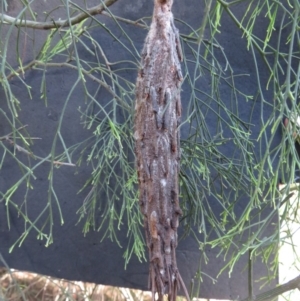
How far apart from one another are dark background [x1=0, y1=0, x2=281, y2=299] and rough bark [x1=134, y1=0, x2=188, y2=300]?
3.36ft

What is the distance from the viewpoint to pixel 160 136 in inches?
30.3

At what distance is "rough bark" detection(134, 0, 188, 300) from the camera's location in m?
0.77

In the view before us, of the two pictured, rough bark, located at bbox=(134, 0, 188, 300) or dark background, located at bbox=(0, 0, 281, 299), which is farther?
dark background, located at bbox=(0, 0, 281, 299)

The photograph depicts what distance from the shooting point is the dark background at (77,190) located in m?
1.80

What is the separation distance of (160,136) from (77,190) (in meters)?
1.15

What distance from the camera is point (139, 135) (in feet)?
2.56

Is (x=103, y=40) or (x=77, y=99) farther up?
(x=103, y=40)

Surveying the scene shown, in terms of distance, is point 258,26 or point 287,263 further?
point 287,263

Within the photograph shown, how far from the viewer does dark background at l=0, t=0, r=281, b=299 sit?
1.80m

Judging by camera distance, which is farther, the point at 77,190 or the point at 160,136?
the point at 77,190

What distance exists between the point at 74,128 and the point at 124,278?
643mm

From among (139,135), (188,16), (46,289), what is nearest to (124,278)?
(46,289)

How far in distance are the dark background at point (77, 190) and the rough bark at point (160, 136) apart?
102 cm

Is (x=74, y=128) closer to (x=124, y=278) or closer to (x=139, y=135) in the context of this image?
(x=124, y=278)
